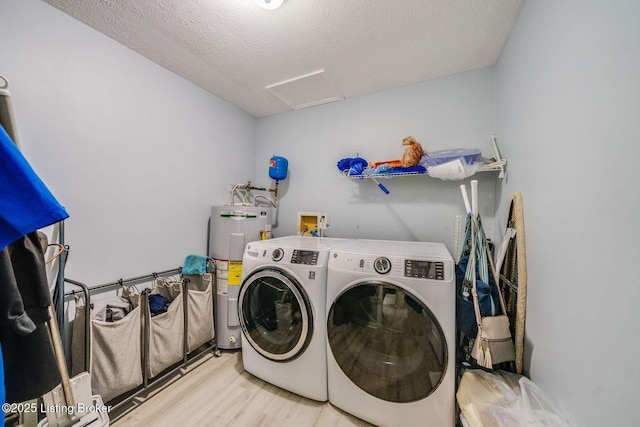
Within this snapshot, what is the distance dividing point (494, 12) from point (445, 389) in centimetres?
206

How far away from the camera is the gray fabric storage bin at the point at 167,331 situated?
156 centimetres

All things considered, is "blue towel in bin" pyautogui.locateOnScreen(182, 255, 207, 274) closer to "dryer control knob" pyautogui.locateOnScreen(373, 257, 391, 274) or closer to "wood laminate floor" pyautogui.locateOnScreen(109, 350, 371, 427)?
"wood laminate floor" pyautogui.locateOnScreen(109, 350, 371, 427)

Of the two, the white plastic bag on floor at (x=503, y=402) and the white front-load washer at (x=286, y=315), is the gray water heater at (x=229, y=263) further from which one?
the white plastic bag on floor at (x=503, y=402)

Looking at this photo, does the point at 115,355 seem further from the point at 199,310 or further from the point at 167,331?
the point at 199,310

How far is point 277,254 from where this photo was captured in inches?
60.9

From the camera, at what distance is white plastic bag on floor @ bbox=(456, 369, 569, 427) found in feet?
2.67

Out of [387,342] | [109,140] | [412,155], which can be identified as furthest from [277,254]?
[109,140]

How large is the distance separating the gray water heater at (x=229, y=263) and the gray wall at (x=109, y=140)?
0.92 ft

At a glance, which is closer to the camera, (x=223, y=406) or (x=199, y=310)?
(x=223, y=406)

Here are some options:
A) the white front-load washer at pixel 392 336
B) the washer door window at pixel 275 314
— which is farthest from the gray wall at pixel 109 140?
the white front-load washer at pixel 392 336

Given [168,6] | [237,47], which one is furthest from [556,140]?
[168,6]

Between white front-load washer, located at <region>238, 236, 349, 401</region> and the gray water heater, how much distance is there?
0.36 meters

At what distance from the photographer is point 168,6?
1.28 m

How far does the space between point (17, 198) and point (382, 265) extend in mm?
1367
